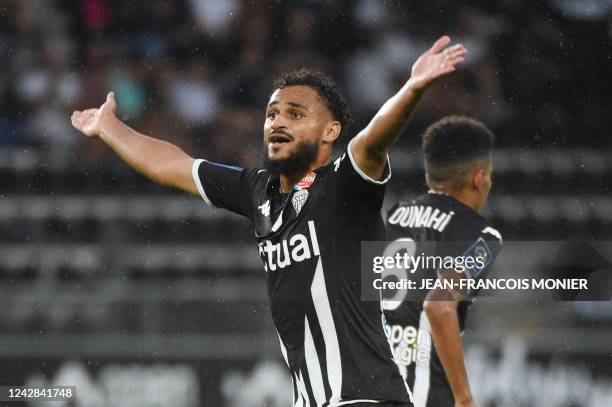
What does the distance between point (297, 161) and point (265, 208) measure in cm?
25

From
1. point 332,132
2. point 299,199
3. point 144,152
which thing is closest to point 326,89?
point 332,132

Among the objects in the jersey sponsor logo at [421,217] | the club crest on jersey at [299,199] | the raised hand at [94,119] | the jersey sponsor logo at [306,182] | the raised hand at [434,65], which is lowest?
the club crest on jersey at [299,199]

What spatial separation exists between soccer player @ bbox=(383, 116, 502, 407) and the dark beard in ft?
3.03

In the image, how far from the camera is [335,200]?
367 centimetres

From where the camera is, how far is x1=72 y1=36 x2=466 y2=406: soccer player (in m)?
3.47

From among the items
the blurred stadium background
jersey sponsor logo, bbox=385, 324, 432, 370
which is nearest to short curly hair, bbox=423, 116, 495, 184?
jersey sponsor logo, bbox=385, 324, 432, 370

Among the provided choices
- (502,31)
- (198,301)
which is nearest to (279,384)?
(198,301)

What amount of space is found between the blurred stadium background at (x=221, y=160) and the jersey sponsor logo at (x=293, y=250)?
335 cm

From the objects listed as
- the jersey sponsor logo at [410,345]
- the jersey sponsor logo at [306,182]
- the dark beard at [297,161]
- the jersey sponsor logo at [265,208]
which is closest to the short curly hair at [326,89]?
the dark beard at [297,161]

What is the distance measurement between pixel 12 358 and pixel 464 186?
11.9 feet

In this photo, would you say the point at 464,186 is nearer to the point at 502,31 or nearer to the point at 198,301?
the point at 198,301

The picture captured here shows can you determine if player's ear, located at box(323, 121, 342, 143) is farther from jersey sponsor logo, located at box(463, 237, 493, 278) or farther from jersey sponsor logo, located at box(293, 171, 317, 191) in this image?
jersey sponsor logo, located at box(463, 237, 493, 278)

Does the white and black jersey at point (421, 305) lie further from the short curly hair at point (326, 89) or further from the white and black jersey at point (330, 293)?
the white and black jersey at point (330, 293)

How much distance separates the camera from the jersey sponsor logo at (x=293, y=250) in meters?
3.69
